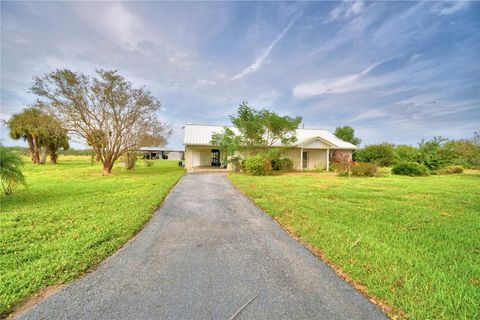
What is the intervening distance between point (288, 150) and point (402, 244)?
19.6 m

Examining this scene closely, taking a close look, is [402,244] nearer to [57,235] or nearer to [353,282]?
[353,282]

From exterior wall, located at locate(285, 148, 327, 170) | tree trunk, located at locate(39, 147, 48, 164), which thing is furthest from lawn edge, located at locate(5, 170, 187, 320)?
tree trunk, located at locate(39, 147, 48, 164)

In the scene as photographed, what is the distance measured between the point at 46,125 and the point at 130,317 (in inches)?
716

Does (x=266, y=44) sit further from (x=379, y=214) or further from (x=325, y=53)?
(x=379, y=214)

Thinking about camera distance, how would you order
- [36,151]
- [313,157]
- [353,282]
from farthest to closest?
[36,151], [313,157], [353,282]

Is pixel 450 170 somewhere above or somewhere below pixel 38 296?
above

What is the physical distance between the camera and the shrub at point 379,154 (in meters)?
27.1

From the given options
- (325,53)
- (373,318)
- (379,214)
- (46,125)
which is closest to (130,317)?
(373,318)

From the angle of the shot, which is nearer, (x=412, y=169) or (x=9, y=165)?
(x=9, y=165)

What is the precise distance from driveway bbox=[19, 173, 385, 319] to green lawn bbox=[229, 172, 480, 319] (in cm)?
44

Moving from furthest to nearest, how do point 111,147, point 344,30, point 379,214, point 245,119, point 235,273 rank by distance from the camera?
point 245,119 < point 111,147 < point 344,30 < point 379,214 < point 235,273

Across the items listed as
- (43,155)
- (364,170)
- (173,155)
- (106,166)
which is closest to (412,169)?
(364,170)

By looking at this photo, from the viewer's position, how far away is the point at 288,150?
917 inches

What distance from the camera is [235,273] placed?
295 centimetres
